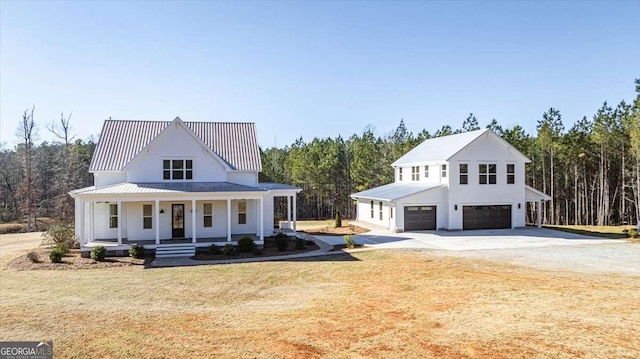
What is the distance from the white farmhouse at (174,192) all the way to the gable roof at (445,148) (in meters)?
13.5

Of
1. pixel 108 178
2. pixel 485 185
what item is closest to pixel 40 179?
pixel 108 178

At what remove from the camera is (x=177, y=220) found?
976 inches

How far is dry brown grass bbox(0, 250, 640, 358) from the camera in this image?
29.1 ft

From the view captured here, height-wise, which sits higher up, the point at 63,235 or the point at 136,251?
the point at 63,235

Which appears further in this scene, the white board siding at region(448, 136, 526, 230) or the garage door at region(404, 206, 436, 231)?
the white board siding at region(448, 136, 526, 230)

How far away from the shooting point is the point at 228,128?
96.9 ft

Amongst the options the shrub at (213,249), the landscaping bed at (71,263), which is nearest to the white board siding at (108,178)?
the landscaping bed at (71,263)

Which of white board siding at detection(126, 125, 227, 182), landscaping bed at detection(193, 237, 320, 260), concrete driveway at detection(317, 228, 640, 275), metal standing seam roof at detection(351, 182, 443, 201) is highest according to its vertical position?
white board siding at detection(126, 125, 227, 182)

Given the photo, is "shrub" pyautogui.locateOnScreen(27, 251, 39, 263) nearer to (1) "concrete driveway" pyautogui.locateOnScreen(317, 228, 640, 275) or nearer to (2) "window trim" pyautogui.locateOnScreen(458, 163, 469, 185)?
(1) "concrete driveway" pyautogui.locateOnScreen(317, 228, 640, 275)

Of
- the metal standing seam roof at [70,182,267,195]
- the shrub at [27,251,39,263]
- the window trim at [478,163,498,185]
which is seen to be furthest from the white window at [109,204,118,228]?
the window trim at [478,163,498,185]

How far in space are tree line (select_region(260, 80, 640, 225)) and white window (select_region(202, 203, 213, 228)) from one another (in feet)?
69.0

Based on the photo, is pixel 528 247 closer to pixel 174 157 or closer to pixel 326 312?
pixel 326 312

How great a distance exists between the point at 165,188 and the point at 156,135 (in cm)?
473

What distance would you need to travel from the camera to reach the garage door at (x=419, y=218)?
31.9 m
